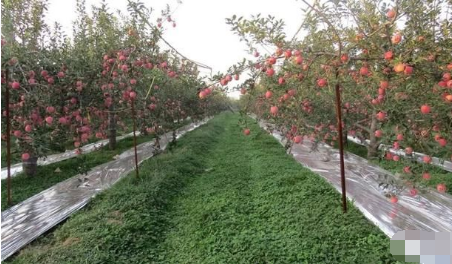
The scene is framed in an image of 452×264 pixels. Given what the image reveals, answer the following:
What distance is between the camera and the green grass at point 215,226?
135 inches

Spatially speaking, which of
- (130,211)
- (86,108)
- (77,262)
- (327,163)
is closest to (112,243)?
(77,262)

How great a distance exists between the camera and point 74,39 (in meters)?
8.50

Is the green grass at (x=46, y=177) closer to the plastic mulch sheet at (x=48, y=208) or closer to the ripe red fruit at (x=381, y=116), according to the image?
the plastic mulch sheet at (x=48, y=208)

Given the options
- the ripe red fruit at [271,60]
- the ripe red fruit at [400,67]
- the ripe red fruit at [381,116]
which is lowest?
the ripe red fruit at [381,116]

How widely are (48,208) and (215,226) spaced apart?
238 cm

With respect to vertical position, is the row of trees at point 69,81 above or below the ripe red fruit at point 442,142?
above

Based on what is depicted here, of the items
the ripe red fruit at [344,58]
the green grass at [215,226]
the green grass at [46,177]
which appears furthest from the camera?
the green grass at [46,177]

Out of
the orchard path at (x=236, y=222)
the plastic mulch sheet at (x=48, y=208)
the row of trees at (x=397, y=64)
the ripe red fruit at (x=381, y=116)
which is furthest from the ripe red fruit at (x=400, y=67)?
the plastic mulch sheet at (x=48, y=208)

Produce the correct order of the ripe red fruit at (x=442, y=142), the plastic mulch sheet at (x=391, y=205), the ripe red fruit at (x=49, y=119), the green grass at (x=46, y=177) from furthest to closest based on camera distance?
the green grass at (x=46, y=177), the ripe red fruit at (x=49, y=119), the plastic mulch sheet at (x=391, y=205), the ripe red fruit at (x=442, y=142)

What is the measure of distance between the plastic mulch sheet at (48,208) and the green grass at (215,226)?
0.14 m

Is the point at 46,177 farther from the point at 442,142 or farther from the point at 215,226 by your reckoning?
the point at 442,142

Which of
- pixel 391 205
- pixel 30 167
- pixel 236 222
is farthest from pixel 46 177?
pixel 391 205

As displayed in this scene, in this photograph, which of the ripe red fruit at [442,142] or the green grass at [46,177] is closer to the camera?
the ripe red fruit at [442,142]

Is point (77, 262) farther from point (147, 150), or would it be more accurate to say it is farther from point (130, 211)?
point (147, 150)
